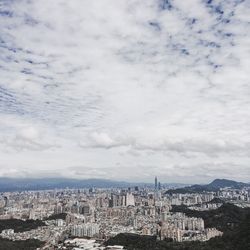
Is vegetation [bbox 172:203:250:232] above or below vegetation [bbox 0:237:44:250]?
above

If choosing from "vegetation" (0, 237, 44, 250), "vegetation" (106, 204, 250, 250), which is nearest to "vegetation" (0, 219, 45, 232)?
"vegetation" (0, 237, 44, 250)

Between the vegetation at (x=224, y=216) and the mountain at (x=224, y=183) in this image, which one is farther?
the mountain at (x=224, y=183)

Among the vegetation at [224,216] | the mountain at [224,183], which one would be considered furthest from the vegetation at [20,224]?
the mountain at [224,183]

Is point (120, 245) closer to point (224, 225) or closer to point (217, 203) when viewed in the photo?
point (224, 225)

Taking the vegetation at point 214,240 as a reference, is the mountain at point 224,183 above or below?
above

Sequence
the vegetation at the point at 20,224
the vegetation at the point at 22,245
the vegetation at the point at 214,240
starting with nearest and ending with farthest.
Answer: the vegetation at the point at 214,240
the vegetation at the point at 22,245
the vegetation at the point at 20,224

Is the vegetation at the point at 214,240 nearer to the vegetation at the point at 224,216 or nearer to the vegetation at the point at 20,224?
the vegetation at the point at 224,216

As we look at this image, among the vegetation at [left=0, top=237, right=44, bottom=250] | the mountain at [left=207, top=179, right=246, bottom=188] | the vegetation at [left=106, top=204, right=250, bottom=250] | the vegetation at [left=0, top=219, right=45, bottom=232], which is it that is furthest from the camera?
the mountain at [left=207, top=179, right=246, bottom=188]

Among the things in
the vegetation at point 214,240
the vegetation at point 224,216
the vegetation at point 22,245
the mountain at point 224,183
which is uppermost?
the mountain at point 224,183

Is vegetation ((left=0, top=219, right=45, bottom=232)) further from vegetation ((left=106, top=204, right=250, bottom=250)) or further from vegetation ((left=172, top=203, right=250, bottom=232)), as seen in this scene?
vegetation ((left=172, top=203, right=250, bottom=232))

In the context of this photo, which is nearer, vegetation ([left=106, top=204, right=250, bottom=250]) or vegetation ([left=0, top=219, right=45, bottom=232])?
vegetation ([left=106, top=204, right=250, bottom=250])
